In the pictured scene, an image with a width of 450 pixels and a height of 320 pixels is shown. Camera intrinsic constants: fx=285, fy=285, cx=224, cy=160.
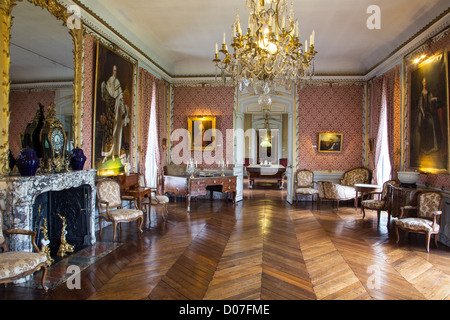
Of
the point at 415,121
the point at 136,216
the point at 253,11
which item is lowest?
the point at 136,216

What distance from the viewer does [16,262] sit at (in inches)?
99.7

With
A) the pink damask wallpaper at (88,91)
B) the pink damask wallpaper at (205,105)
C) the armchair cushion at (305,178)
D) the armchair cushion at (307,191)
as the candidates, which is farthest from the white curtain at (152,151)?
the armchair cushion at (305,178)

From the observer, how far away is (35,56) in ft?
11.3

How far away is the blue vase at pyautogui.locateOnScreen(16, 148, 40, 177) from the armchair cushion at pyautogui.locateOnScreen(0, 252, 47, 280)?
2.77 feet

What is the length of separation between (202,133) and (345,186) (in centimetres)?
417

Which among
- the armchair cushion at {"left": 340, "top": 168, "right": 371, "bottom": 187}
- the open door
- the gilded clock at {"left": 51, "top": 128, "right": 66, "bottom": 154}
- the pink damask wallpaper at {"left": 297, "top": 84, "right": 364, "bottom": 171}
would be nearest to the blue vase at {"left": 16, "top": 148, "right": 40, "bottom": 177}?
the gilded clock at {"left": 51, "top": 128, "right": 66, "bottom": 154}

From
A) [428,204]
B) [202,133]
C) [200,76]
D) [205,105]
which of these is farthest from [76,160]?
[428,204]

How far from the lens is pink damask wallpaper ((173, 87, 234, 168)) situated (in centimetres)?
832

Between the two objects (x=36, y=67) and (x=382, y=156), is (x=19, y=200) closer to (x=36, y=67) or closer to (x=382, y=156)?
(x=36, y=67)

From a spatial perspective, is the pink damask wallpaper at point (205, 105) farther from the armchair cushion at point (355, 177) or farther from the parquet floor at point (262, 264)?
the parquet floor at point (262, 264)

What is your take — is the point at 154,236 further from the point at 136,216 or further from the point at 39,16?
the point at 39,16
